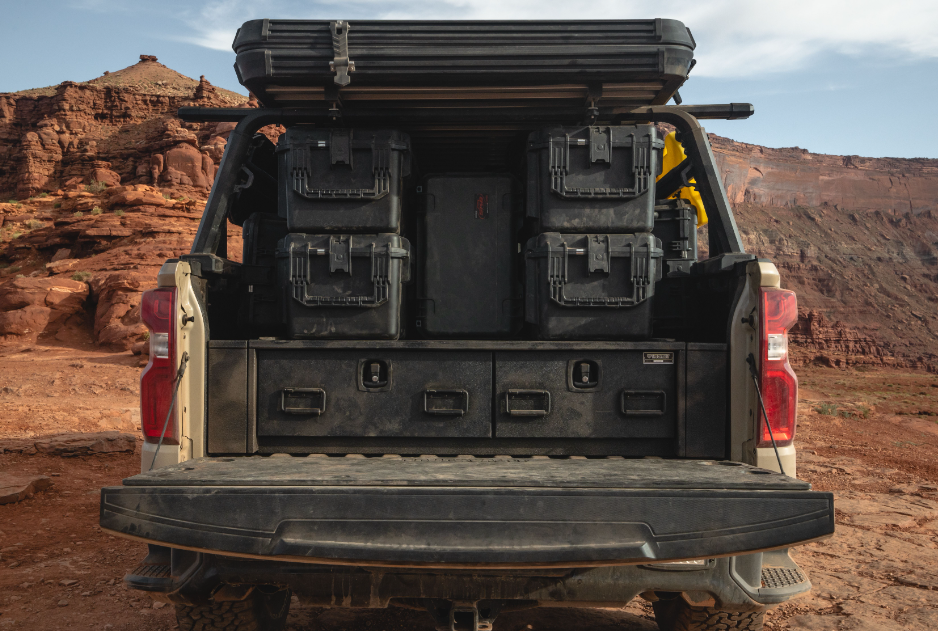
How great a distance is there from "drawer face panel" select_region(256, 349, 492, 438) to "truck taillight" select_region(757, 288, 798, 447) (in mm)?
1102

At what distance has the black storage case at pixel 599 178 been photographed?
10.3 feet

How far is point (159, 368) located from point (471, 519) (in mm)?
1464

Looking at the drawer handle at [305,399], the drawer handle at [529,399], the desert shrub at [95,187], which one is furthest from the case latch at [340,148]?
the desert shrub at [95,187]

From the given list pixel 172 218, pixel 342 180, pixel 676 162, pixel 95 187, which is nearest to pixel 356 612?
pixel 342 180

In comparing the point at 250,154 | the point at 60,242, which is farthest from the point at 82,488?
the point at 60,242

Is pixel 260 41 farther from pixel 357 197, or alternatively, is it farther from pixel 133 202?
pixel 133 202

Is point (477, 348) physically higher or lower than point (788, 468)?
higher

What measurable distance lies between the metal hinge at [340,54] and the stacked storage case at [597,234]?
961 millimetres

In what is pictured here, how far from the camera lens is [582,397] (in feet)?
9.31

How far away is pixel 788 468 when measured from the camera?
2.58 meters

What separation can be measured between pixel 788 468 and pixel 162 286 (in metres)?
2.58

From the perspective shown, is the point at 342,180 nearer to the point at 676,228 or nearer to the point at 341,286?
the point at 341,286

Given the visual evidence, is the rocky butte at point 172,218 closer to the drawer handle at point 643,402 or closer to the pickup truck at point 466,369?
the pickup truck at point 466,369

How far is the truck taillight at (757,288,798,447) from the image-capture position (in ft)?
8.58
